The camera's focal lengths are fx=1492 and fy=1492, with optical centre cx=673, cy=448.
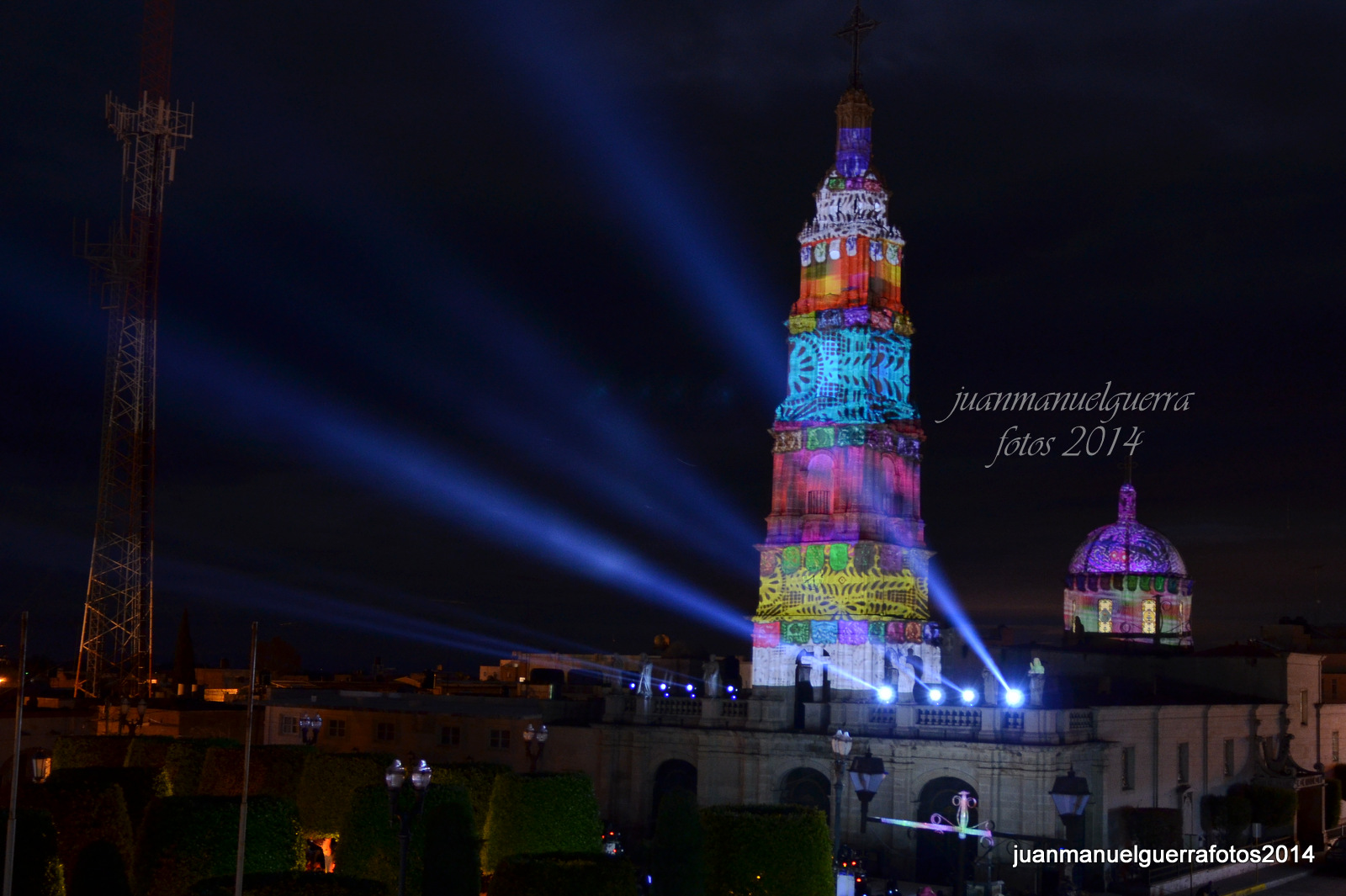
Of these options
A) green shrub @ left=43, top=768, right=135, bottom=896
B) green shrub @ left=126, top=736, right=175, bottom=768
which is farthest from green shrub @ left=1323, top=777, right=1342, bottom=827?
green shrub @ left=43, top=768, right=135, bottom=896

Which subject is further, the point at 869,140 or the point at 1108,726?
the point at 869,140

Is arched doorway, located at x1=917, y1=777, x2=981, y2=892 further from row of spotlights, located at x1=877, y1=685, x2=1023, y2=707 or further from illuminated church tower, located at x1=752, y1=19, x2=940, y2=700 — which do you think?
illuminated church tower, located at x1=752, y1=19, x2=940, y2=700

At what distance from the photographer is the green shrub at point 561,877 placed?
98.7 feet

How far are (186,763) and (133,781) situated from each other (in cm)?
639

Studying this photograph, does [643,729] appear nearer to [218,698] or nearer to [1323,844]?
[1323,844]

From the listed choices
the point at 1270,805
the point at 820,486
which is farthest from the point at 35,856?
the point at 820,486

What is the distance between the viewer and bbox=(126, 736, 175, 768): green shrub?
163 ft

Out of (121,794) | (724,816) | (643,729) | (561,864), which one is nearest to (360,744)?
(643,729)

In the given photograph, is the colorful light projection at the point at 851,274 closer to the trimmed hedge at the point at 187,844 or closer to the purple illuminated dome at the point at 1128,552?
the purple illuminated dome at the point at 1128,552

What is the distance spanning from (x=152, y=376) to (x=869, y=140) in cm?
4060

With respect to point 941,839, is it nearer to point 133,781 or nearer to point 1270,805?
point 1270,805

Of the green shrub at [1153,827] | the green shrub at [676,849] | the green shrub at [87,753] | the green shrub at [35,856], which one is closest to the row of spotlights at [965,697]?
the green shrub at [1153,827]

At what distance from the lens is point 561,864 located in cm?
3047

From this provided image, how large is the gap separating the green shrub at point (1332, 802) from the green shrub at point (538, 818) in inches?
1471
